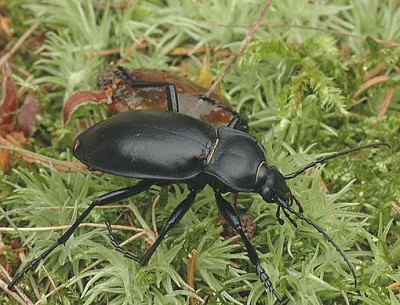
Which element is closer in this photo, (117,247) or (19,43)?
(117,247)

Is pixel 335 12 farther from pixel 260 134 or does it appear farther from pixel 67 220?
pixel 67 220

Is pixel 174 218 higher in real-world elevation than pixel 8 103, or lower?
lower

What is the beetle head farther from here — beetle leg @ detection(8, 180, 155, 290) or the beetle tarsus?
beetle leg @ detection(8, 180, 155, 290)

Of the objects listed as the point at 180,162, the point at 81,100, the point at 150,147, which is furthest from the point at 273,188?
the point at 81,100

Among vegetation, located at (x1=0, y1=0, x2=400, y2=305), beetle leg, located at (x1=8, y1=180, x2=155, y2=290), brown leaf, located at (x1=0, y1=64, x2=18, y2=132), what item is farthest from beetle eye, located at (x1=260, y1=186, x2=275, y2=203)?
brown leaf, located at (x1=0, y1=64, x2=18, y2=132)

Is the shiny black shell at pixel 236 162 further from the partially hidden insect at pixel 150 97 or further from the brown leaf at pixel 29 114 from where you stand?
the brown leaf at pixel 29 114

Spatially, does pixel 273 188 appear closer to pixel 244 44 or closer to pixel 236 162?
pixel 236 162

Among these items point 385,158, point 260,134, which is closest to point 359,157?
point 385,158
